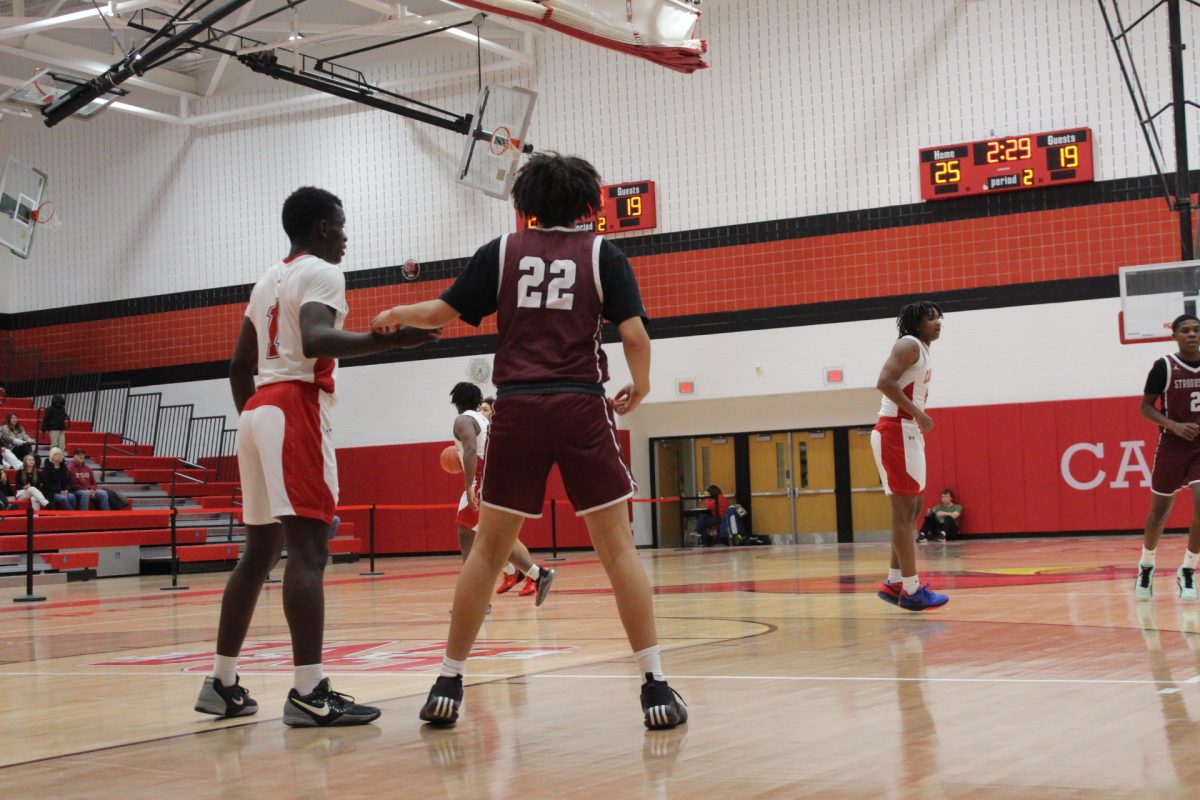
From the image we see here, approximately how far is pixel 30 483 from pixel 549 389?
17194 mm

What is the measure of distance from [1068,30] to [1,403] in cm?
1928

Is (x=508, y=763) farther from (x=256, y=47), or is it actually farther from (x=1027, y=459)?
(x=256, y=47)

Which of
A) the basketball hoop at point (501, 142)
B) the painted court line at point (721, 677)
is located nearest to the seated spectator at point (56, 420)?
the basketball hoop at point (501, 142)

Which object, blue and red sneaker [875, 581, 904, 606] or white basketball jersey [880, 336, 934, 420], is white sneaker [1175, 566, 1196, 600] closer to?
blue and red sneaker [875, 581, 904, 606]

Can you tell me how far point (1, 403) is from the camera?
24.0m

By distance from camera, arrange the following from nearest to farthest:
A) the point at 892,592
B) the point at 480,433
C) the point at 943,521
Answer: the point at 892,592
the point at 480,433
the point at 943,521

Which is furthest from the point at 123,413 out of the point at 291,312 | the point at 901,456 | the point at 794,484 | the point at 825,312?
the point at 291,312

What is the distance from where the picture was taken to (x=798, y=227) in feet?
69.7

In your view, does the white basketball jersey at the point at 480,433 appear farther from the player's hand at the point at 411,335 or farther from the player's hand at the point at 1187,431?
the player's hand at the point at 411,335

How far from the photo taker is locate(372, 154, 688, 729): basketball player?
4.13 metres

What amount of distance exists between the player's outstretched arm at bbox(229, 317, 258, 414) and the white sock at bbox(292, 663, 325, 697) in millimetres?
973

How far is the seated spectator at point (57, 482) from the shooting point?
Answer: 1927 centimetres

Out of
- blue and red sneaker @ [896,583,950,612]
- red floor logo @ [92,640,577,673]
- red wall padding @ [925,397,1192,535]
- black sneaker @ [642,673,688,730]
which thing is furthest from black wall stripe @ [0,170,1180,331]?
black sneaker @ [642,673,688,730]

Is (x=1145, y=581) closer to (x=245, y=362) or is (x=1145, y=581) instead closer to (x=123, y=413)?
(x=245, y=362)
